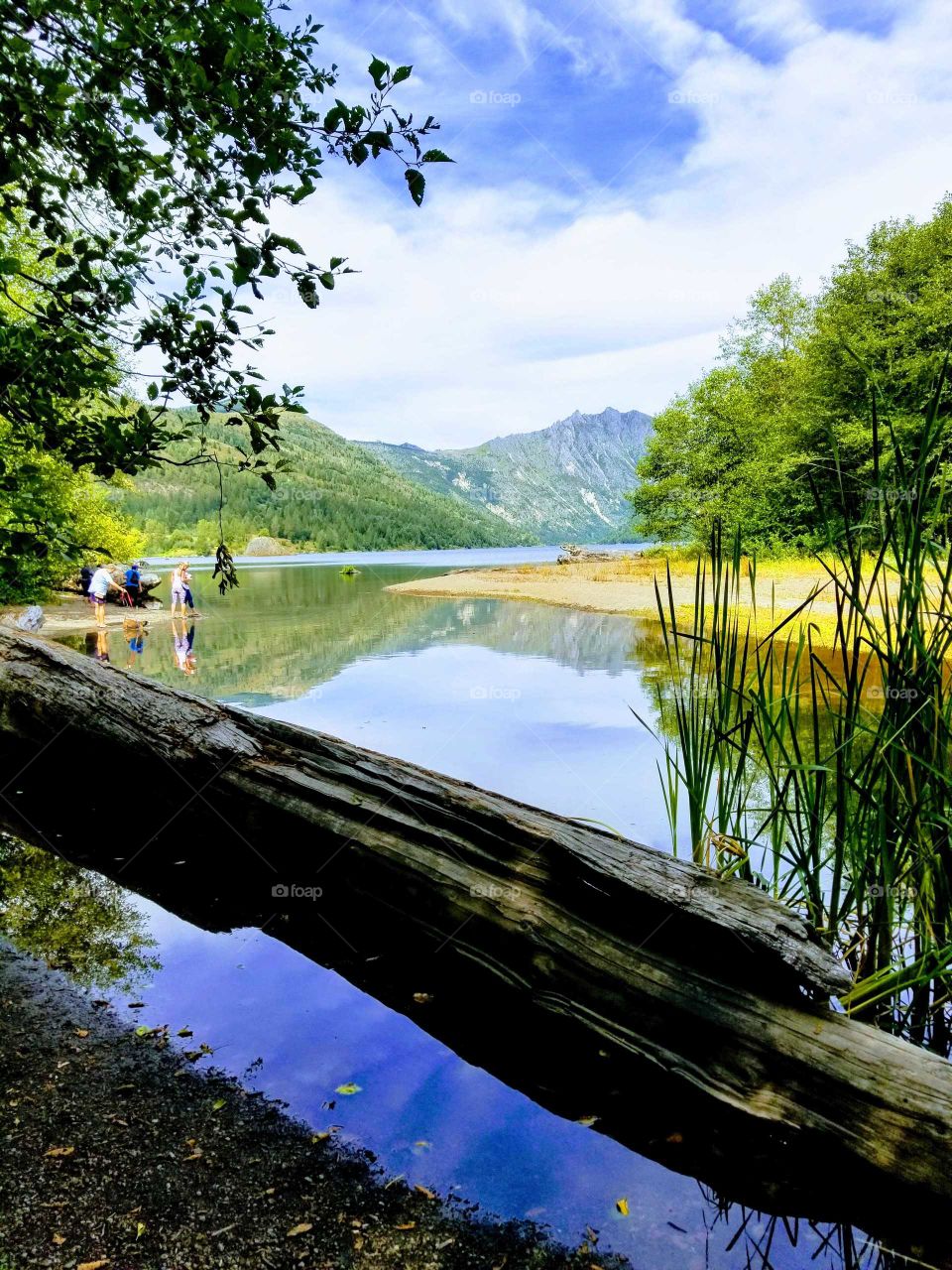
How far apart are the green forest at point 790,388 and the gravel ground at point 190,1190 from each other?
2052 cm

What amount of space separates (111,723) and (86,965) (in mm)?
1771

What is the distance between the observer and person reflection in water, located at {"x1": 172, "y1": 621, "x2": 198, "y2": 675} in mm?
12905

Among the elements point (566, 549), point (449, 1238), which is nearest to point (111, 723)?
point (449, 1238)

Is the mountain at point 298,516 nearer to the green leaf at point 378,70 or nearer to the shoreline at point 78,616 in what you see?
the shoreline at point 78,616

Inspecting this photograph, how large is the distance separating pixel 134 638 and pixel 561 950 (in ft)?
54.9

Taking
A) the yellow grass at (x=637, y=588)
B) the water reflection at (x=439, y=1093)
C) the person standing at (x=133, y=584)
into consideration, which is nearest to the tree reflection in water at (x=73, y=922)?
the water reflection at (x=439, y=1093)

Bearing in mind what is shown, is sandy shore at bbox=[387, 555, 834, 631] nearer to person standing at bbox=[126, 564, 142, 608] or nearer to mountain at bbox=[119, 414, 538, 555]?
person standing at bbox=[126, 564, 142, 608]

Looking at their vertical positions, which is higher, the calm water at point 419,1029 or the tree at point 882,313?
the tree at point 882,313

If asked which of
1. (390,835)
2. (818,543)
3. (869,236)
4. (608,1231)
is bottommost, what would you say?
(608,1231)

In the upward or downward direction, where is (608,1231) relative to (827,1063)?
downward

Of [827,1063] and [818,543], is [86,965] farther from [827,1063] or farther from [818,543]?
[818,543]

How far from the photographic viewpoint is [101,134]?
280 cm

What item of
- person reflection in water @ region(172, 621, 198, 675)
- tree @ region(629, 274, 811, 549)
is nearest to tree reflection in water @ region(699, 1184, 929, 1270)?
person reflection in water @ region(172, 621, 198, 675)

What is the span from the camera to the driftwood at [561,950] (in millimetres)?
2266
